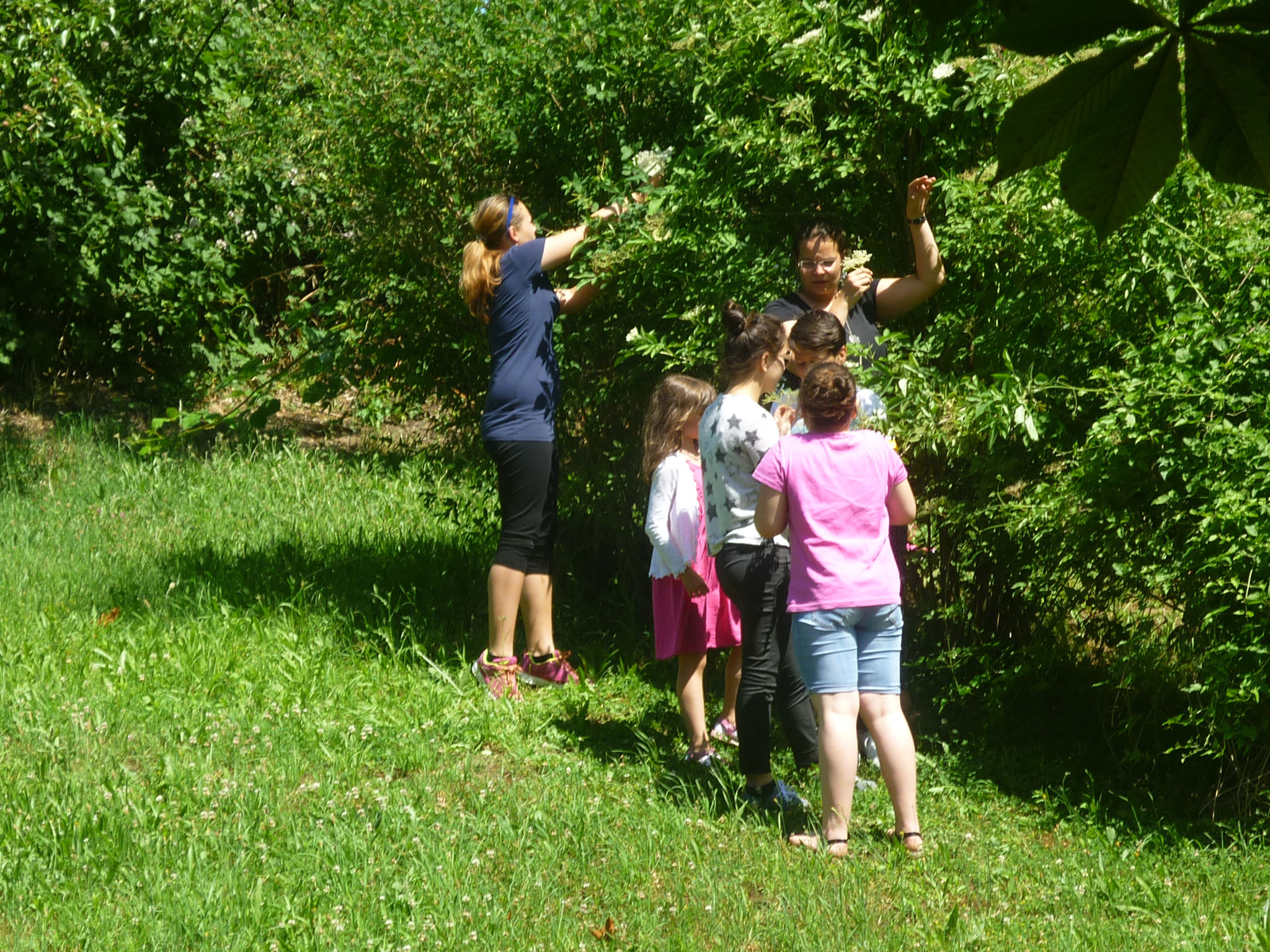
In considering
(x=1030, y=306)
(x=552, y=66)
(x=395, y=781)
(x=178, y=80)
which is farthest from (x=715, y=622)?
(x=178, y=80)

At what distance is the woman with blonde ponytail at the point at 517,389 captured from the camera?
518cm

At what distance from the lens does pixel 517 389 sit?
17.1ft

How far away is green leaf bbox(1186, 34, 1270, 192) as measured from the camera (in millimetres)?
1411

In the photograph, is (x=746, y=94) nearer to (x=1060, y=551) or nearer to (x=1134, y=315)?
(x=1134, y=315)

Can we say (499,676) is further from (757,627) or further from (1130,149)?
(1130,149)

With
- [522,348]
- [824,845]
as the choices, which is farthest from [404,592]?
[824,845]

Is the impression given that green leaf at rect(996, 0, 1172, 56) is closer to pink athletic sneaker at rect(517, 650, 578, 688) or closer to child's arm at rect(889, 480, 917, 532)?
child's arm at rect(889, 480, 917, 532)

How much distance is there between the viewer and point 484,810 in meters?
4.17

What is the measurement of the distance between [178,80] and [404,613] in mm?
5479

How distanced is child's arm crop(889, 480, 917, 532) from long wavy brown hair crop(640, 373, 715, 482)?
792mm

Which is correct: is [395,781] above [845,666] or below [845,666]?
below

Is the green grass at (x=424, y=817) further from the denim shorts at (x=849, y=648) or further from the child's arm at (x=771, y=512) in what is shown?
the child's arm at (x=771, y=512)

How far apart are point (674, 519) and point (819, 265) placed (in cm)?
100

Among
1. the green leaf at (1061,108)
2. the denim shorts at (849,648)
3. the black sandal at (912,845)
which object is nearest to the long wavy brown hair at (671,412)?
the denim shorts at (849,648)
